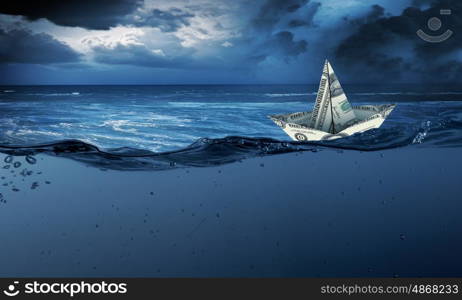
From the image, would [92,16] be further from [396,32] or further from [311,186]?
[396,32]

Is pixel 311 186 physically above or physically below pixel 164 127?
below

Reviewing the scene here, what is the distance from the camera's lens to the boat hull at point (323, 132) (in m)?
6.33

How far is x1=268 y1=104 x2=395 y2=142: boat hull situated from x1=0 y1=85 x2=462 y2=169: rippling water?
20 cm

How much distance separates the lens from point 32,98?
8297 mm

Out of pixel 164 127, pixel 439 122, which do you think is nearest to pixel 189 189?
pixel 164 127

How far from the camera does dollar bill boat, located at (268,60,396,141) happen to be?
6.21 metres

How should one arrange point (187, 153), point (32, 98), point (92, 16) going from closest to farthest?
1. point (92, 16)
2. point (187, 153)
3. point (32, 98)

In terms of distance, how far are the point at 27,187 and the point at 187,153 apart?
8.10 feet

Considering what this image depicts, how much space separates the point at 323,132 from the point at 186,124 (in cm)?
221
